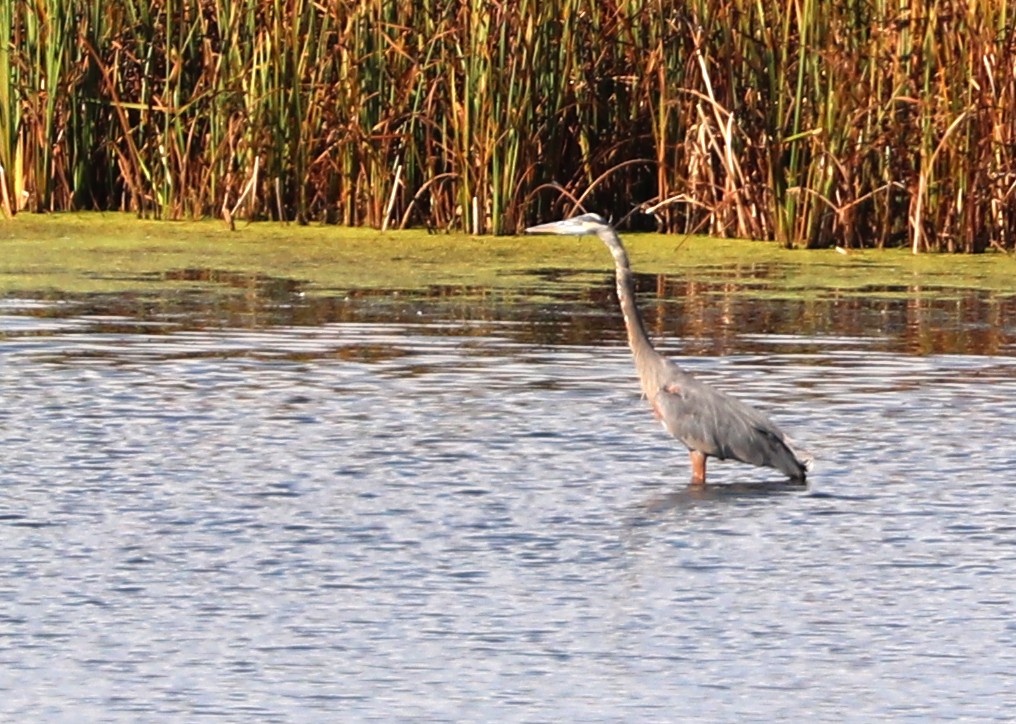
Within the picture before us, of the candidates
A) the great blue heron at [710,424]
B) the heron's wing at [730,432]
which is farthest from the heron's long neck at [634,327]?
the heron's wing at [730,432]

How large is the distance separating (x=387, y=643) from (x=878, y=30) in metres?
6.52

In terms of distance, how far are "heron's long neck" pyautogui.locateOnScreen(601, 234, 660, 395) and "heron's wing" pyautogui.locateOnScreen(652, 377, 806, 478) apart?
20 cm

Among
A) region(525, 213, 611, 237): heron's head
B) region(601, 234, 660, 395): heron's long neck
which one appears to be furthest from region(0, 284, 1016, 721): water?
region(525, 213, 611, 237): heron's head

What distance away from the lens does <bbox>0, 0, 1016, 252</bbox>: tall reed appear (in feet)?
33.8

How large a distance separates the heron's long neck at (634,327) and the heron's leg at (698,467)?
0.25 meters

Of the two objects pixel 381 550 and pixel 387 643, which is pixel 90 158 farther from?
pixel 387 643

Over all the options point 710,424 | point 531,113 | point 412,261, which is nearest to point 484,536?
point 710,424

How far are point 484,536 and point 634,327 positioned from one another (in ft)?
4.26

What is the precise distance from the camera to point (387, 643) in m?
4.30

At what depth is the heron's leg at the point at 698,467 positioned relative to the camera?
19.9 feet

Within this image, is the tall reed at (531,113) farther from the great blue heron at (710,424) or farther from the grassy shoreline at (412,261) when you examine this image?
the great blue heron at (710,424)

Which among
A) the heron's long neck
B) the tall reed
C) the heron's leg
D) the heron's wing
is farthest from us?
the tall reed

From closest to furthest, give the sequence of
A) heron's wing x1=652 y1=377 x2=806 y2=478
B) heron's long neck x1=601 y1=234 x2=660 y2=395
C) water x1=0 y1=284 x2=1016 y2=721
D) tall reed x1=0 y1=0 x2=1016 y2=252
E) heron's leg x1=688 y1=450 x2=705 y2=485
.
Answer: water x1=0 y1=284 x2=1016 y2=721, heron's wing x1=652 y1=377 x2=806 y2=478, heron's leg x1=688 y1=450 x2=705 y2=485, heron's long neck x1=601 y1=234 x2=660 y2=395, tall reed x1=0 y1=0 x2=1016 y2=252

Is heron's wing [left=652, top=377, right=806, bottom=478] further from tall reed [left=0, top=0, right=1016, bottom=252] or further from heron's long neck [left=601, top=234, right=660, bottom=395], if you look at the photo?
tall reed [left=0, top=0, right=1016, bottom=252]
